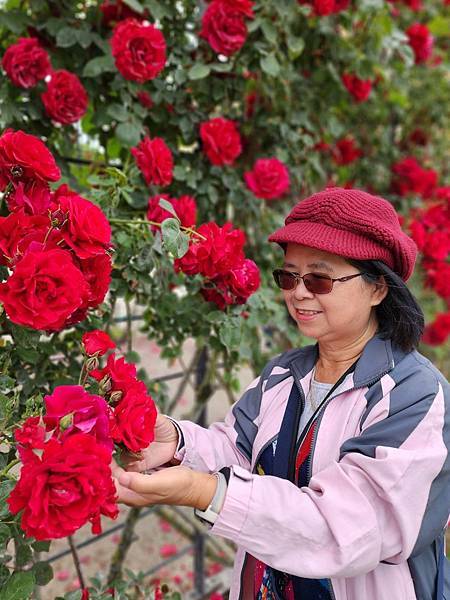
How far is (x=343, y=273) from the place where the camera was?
129cm

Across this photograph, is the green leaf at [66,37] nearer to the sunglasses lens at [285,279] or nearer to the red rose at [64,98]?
the red rose at [64,98]

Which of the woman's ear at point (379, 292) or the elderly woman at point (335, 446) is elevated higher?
the woman's ear at point (379, 292)

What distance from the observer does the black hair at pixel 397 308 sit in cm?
129

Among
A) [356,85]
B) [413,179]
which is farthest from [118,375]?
[413,179]

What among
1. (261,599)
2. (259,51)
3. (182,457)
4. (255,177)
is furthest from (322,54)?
(261,599)

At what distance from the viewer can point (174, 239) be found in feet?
4.12

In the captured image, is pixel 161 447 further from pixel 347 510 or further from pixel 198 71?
pixel 198 71

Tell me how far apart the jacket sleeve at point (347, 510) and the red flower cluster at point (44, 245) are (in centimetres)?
45

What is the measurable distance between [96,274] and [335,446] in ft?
1.95

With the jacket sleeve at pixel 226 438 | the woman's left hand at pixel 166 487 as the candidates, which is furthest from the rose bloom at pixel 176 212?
the woman's left hand at pixel 166 487

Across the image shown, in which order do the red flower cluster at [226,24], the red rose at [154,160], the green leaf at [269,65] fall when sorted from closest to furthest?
the red rose at [154,160]
the red flower cluster at [226,24]
the green leaf at [269,65]

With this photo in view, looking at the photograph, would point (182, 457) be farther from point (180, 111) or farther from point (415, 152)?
point (415, 152)

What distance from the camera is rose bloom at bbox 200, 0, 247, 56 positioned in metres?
1.92

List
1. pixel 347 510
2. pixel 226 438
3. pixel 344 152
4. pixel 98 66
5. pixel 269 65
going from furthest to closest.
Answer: pixel 344 152 < pixel 269 65 < pixel 98 66 < pixel 226 438 < pixel 347 510
